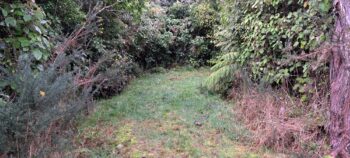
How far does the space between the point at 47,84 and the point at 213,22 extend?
8388 millimetres

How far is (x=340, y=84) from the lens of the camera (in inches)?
150

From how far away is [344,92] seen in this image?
12.2 ft

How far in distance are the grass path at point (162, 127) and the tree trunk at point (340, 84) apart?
83cm

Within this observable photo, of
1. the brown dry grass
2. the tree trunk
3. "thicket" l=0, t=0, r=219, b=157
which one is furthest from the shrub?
the tree trunk

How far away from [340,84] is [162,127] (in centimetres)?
238

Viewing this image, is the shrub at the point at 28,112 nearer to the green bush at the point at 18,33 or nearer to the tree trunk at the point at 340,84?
the green bush at the point at 18,33

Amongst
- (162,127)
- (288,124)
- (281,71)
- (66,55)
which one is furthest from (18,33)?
(281,71)

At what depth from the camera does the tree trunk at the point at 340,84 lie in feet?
11.8

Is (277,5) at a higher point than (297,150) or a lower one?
higher

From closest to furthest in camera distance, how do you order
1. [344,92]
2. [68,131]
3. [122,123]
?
[68,131]
[344,92]
[122,123]

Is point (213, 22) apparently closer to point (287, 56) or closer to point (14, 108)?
point (287, 56)

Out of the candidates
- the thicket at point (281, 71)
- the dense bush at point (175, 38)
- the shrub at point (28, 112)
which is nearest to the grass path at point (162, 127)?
the thicket at point (281, 71)

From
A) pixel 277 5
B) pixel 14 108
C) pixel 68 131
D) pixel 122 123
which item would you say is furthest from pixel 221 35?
pixel 14 108

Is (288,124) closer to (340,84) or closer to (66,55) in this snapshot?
(340,84)
